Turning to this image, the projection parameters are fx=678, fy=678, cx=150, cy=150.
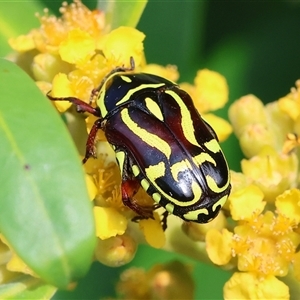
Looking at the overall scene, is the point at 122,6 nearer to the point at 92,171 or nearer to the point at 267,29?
the point at 92,171

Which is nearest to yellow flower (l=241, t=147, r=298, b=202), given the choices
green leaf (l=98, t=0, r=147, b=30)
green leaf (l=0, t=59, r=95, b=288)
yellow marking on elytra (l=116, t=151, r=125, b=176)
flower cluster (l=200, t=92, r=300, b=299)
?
flower cluster (l=200, t=92, r=300, b=299)

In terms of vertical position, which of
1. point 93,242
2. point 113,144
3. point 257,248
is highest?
point 93,242

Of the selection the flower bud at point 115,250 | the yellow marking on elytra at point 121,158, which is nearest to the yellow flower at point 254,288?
the flower bud at point 115,250

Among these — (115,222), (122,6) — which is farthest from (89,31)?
(115,222)

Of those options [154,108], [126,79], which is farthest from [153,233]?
[126,79]

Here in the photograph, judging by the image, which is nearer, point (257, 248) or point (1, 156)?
point (1, 156)

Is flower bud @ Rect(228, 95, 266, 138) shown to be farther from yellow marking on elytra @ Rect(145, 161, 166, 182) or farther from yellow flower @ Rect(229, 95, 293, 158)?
yellow marking on elytra @ Rect(145, 161, 166, 182)

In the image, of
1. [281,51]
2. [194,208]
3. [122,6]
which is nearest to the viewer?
[194,208]
